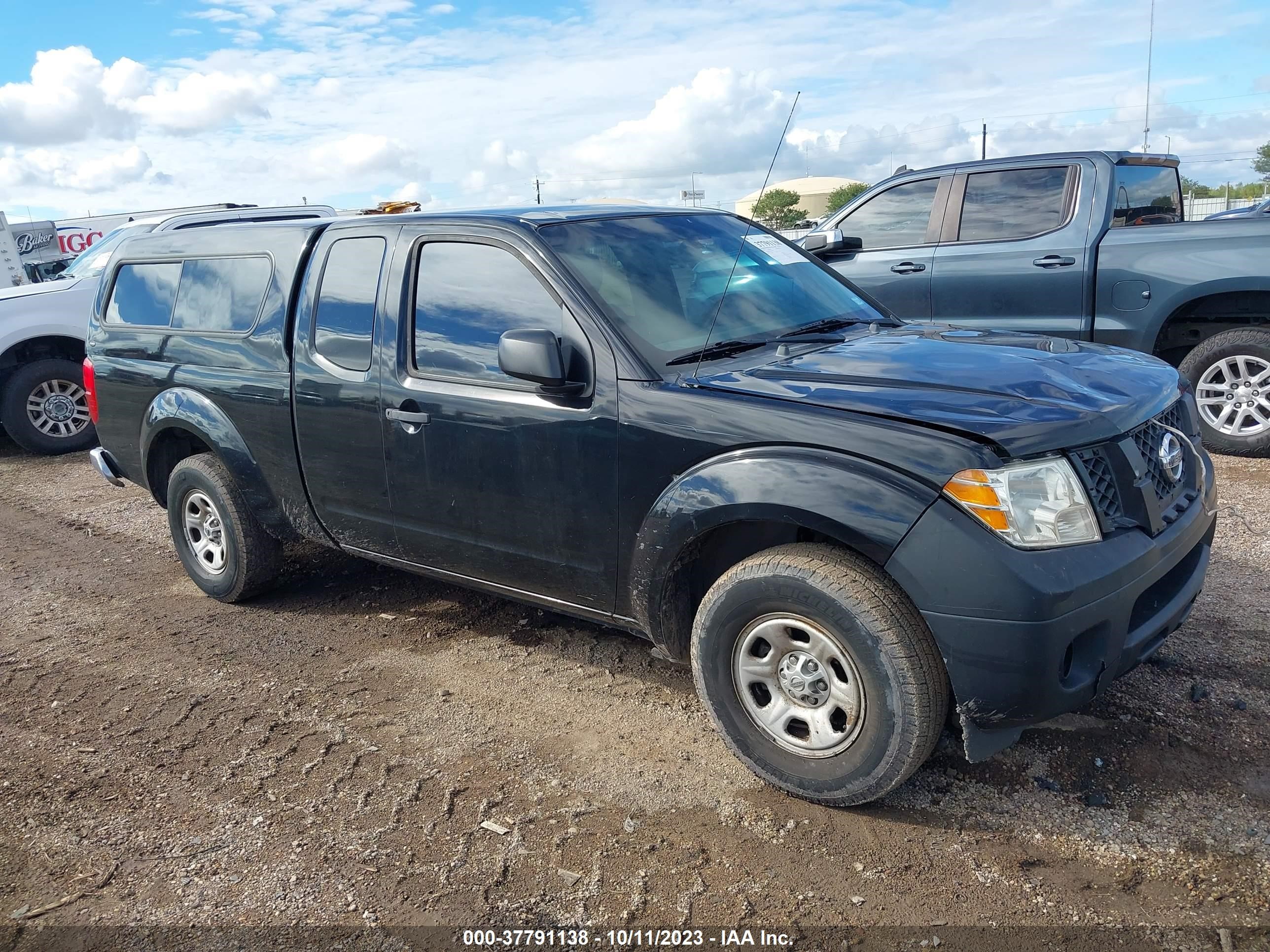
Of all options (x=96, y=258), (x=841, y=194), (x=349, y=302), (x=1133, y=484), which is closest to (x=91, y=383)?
(x=349, y=302)

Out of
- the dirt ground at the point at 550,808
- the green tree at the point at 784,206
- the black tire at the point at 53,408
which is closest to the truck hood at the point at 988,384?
the dirt ground at the point at 550,808

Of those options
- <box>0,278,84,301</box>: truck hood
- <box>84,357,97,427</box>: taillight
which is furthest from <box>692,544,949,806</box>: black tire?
<box>0,278,84,301</box>: truck hood

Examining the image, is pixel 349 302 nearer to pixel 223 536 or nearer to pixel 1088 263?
pixel 223 536

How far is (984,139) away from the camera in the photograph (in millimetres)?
16219

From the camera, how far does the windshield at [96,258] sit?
990 cm

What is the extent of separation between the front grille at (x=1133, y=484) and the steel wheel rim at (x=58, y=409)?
30.9 ft

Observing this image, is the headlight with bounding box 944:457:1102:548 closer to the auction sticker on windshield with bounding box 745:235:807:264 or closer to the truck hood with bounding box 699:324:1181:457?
the truck hood with bounding box 699:324:1181:457

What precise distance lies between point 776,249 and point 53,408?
8.02m

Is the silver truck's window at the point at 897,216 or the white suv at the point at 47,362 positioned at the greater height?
the silver truck's window at the point at 897,216

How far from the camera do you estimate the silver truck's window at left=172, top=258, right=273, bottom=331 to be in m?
4.56

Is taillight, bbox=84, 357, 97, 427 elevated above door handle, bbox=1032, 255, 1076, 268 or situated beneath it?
situated beneath

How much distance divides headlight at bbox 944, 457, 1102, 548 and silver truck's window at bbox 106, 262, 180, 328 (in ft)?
13.3

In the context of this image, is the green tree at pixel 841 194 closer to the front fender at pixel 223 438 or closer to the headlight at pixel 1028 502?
the front fender at pixel 223 438

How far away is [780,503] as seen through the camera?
2891 mm
